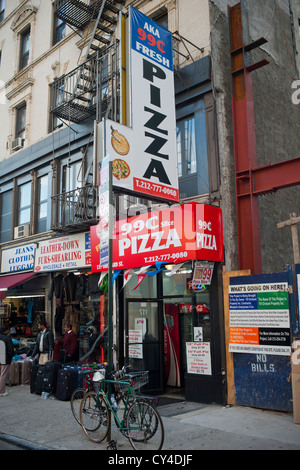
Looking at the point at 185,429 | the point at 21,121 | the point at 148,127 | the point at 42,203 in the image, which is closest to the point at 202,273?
the point at 185,429

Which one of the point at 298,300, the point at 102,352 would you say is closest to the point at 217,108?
the point at 298,300

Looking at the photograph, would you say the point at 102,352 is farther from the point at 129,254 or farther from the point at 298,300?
the point at 298,300

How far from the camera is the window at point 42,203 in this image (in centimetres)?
1559

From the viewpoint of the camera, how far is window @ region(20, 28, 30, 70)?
1831cm

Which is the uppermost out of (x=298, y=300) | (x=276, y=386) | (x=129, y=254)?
(x=129, y=254)

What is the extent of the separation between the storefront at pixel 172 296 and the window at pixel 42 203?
4623 mm

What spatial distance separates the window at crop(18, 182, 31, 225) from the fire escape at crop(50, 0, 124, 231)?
7.93 feet

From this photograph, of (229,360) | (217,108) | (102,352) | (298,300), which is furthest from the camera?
(102,352)

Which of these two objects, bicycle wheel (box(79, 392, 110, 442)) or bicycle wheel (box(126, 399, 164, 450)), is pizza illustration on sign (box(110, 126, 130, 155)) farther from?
bicycle wheel (box(126, 399, 164, 450))

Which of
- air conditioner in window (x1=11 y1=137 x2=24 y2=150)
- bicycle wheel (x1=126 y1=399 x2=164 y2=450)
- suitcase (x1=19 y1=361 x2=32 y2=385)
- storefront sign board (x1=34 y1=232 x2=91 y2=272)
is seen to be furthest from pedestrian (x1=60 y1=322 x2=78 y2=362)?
air conditioner in window (x1=11 y1=137 x2=24 y2=150)

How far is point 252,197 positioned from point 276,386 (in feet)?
13.2

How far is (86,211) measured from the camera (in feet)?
40.7

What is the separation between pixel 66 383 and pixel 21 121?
1207 centimetres

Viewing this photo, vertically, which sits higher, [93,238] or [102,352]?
[93,238]
